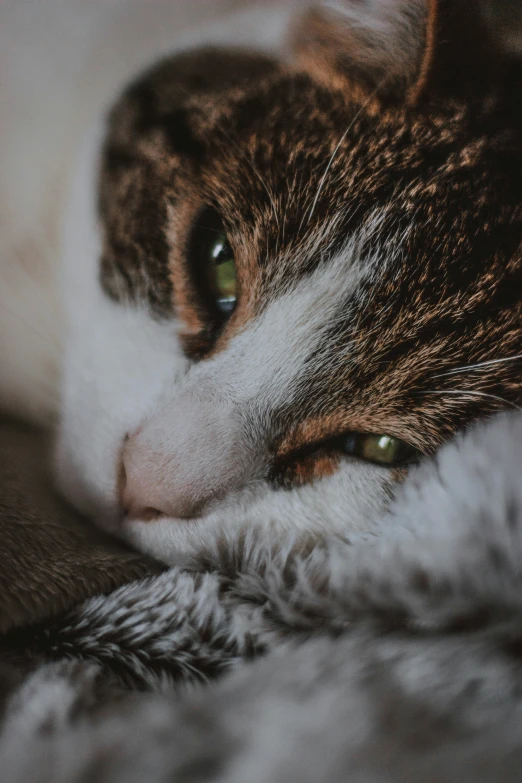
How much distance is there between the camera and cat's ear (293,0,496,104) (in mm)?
564

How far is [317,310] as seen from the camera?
21.2 inches

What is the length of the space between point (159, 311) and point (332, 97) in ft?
0.93

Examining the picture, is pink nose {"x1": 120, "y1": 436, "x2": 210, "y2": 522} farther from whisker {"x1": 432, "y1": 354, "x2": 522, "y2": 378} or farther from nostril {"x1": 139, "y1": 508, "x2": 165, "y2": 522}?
whisker {"x1": 432, "y1": 354, "x2": 522, "y2": 378}

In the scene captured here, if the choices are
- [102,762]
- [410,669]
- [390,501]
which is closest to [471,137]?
[390,501]

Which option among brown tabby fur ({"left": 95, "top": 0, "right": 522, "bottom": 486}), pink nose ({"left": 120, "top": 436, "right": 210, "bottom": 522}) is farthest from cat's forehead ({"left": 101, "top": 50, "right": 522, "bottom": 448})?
pink nose ({"left": 120, "top": 436, "right": 210, "bottom": 522})

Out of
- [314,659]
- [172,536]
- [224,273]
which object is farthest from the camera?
[224,273]

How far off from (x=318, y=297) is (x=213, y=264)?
15 centimetres

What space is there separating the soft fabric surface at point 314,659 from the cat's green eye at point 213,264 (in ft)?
0.84

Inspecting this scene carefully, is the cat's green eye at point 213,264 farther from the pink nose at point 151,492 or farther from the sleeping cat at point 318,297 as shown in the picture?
the pink nose at point 151,492

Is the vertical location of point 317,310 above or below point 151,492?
above

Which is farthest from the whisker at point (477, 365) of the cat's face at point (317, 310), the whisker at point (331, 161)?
the whisker at point (331, 161)

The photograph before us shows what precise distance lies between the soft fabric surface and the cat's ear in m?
0.34

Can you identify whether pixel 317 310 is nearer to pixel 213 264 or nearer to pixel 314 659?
pixel 213 264

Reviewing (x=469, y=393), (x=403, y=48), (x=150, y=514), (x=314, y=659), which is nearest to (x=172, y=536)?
(x=150, y=514)
